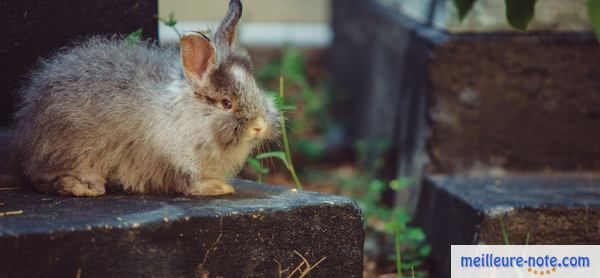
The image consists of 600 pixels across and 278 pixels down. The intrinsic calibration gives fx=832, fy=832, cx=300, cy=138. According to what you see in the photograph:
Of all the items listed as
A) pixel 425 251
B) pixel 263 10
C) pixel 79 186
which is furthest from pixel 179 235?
pixel 263 10

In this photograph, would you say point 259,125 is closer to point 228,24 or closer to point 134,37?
point 228,24

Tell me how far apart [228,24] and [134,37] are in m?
0.51

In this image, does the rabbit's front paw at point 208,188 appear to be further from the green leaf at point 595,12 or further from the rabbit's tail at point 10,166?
the green leaf at point 595,12

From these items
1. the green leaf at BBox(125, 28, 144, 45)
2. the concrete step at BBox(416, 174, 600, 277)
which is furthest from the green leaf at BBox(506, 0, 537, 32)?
the green leaf at BBox(125, 28, 144, 45)

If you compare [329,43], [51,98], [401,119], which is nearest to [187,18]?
[329,43]

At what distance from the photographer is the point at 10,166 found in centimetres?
338

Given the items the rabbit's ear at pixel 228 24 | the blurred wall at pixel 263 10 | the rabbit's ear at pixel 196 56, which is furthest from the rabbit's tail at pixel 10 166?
the blurred wall at pixel 263 10

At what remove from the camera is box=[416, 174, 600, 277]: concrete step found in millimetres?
4043

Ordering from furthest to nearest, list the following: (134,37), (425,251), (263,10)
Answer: (263,10) → (425,251) → (134,37)

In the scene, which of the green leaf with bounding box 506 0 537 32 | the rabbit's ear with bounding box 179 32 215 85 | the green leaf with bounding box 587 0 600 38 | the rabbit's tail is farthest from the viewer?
the rabbit's tail

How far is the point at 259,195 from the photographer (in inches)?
133

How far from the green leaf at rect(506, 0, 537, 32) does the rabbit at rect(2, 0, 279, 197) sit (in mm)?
1032

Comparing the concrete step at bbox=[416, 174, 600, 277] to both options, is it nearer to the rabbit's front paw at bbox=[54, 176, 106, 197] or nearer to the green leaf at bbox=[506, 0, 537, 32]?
the green leaf at bbox=[506, 0, 537, 32]

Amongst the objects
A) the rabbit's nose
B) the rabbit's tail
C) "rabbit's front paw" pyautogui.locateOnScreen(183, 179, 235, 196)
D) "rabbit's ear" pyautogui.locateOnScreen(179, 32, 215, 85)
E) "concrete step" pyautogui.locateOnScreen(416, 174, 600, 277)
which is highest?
"rabbit's ear" pyautogui.locateOnScreen(179, 32, 215, 85)
